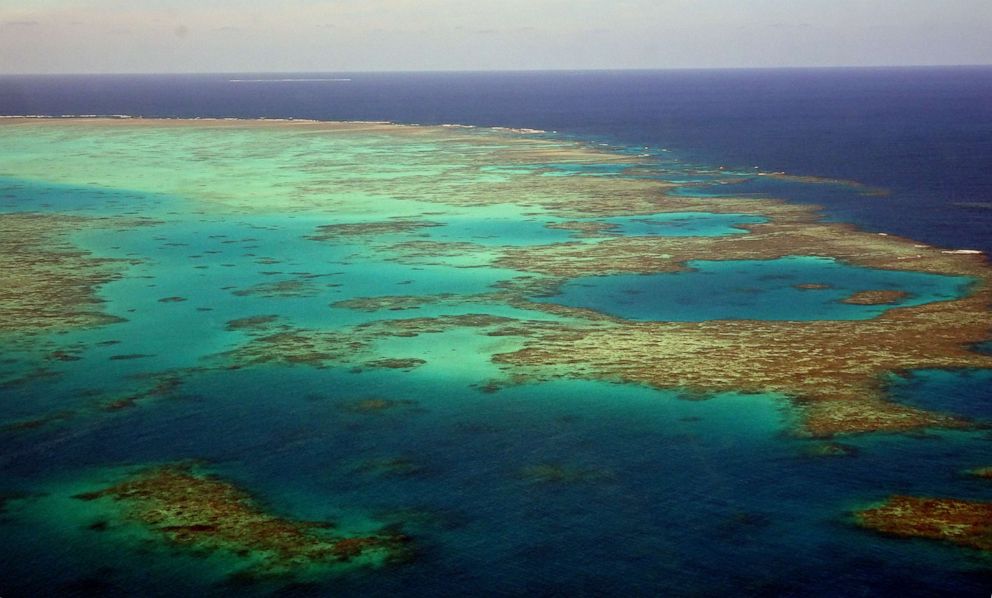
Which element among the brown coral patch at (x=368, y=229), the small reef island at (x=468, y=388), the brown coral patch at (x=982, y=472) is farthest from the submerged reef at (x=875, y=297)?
the brown coral patch at (x=368, y=229)

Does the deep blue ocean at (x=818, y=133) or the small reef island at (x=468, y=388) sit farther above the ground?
the deep blue ocean at (x=818, y=133)

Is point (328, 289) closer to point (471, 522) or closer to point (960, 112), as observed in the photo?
point (471, 522)

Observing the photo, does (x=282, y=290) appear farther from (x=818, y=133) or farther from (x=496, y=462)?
(x=818, y=133)

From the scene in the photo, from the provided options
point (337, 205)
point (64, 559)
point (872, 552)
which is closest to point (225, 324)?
Result: point (64, 559)

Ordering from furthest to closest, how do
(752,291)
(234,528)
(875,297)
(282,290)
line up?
(282,290) < (752,291) < (875,297) < (234,528)

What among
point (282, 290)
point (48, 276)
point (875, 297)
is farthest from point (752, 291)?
point (48, 276)

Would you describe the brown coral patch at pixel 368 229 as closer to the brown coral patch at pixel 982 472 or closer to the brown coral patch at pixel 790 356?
the brown coral patch at pixel 790 356
